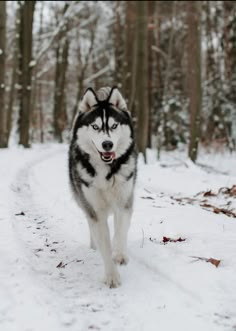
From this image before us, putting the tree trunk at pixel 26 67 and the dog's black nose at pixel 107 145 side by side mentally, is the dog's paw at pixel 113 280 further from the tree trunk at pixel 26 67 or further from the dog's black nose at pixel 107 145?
the tree trunk at pixel 26 67

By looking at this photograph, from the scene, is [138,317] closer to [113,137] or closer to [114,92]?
[113,137]

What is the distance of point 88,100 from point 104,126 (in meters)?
0.44

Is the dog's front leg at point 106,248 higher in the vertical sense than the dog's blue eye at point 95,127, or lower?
lower

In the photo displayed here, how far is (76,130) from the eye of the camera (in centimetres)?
420

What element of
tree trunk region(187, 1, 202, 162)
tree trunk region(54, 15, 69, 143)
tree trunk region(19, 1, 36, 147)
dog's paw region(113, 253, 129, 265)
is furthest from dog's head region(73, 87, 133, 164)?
tree trunk region(54, 15, 69, 143)

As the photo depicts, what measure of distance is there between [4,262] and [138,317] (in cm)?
147

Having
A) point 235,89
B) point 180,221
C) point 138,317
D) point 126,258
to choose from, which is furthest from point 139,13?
point 138,317

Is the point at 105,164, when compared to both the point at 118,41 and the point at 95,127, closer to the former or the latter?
the point at 95,127

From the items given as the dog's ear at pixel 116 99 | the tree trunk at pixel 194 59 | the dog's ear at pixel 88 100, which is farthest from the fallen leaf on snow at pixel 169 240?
the tree trunk at pixel 194 59

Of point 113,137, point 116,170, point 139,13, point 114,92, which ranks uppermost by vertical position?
point 139,13

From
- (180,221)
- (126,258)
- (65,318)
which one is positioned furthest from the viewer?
(180,221)

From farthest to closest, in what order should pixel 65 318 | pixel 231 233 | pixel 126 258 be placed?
pixel 231 233, pixel 126 258, pixel 65 318

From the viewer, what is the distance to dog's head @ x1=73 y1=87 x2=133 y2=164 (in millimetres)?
3816

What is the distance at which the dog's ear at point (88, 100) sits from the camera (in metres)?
4.11
